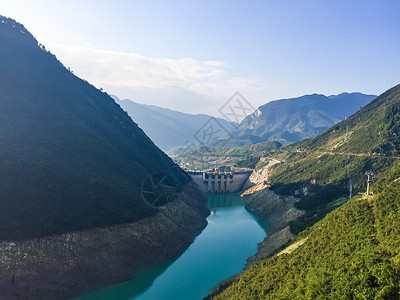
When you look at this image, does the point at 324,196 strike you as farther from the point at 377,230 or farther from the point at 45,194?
the point at 45,194

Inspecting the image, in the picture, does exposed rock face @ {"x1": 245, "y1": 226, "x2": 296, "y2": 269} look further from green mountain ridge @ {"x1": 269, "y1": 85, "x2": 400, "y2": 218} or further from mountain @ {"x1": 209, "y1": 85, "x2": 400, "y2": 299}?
green mountain ridge @ {"x1": 269, "y1": 85, "x2": 400, "y2": 218}

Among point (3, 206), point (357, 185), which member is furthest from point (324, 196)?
point (3, 206)

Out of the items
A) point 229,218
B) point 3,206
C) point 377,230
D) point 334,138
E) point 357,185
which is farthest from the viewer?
point 334,138

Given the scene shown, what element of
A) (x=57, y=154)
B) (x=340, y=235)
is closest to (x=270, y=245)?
(x=340, y=235)

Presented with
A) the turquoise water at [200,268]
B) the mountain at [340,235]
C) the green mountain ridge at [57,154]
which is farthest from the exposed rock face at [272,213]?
the green mountain ridge at [57,154]

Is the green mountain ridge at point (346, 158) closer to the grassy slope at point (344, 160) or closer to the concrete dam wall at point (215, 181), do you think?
the grassy slope at point (344, 160)

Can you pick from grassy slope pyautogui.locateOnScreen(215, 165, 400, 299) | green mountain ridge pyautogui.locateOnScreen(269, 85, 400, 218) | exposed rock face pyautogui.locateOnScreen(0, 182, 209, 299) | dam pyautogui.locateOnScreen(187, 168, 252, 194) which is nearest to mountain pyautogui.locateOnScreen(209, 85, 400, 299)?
grassy slope pyautogui.locateOnScreen(215, 165, 400, 299)

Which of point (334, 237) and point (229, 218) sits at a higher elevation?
point (334, 237)
